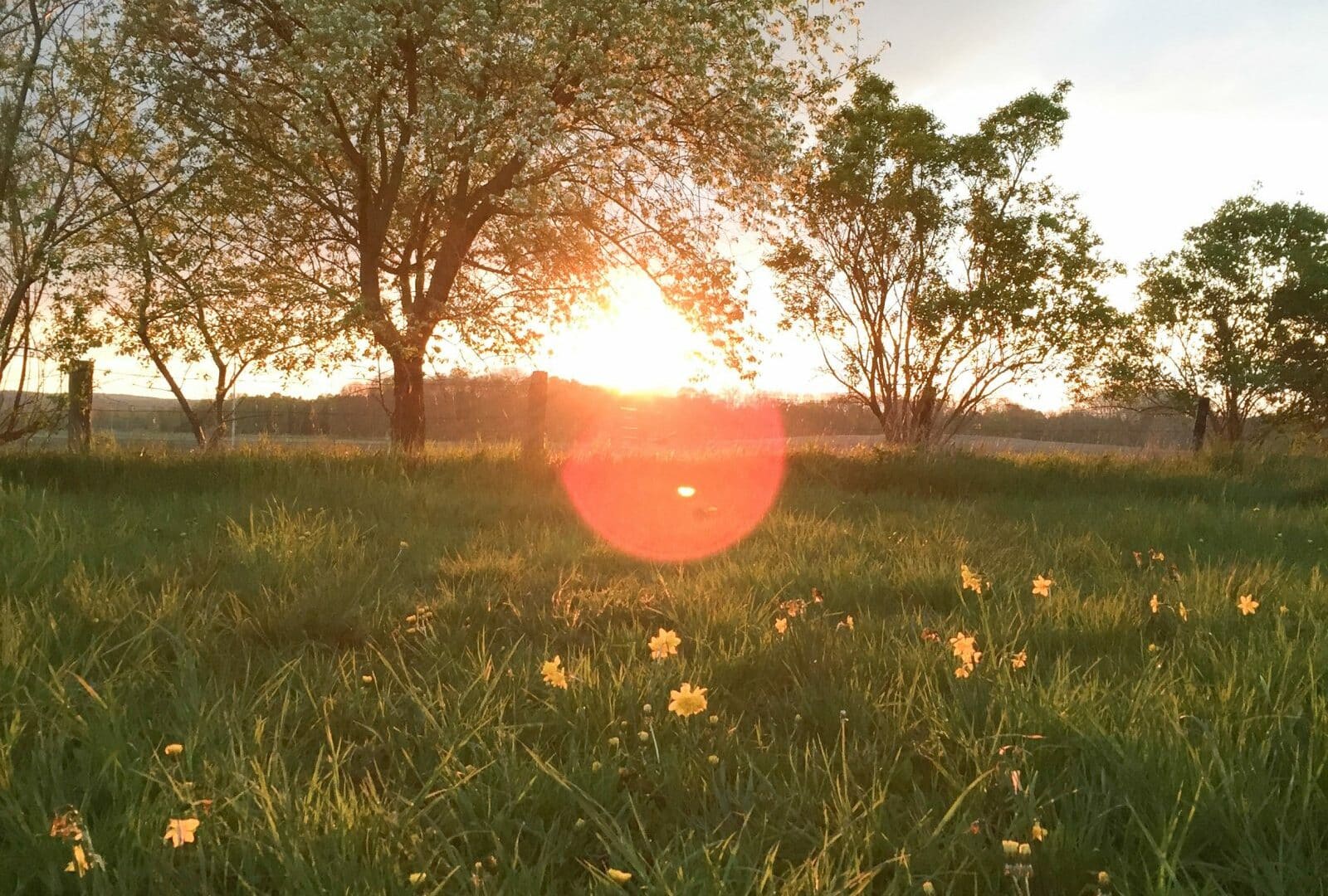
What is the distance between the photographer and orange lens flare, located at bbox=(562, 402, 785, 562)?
6.51 m

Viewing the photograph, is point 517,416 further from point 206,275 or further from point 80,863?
point 80,863

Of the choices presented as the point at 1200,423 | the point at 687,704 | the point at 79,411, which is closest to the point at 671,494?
the point at 687,704

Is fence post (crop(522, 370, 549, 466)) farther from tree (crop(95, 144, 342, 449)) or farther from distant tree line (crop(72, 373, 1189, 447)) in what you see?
distant tree line (crop(72, 373, 1189, 447))

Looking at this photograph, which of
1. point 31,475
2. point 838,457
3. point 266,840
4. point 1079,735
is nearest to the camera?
point 266,840

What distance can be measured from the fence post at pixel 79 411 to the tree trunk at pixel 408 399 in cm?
488

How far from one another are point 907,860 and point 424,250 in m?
17.0

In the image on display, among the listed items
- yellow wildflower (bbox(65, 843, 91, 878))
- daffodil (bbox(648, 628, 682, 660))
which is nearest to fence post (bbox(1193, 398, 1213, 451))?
daffodil (bbox(648, 628, 682, 660))

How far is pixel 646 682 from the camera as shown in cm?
277

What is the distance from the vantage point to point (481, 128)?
499 inches

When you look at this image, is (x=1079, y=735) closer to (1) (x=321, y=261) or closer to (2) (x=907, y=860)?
(2) (x=907, y=860)

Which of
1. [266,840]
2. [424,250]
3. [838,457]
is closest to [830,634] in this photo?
[266,840]

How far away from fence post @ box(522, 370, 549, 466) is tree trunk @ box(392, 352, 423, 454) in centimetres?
429

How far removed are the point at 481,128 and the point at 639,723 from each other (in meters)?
12.0

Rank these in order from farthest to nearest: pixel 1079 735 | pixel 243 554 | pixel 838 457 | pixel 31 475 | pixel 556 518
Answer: pixel 838 457, pixel 31 475, pixel 556 518, pixel 243 554, pixel 1079 735
